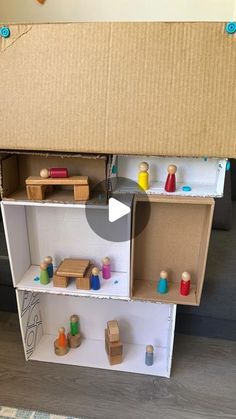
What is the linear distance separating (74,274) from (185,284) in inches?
14.8

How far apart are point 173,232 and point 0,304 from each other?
0.91m

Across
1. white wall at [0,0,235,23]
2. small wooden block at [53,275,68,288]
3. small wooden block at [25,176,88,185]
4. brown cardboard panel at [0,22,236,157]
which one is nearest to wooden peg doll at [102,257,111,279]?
small wooden block at [53,275,68,288]

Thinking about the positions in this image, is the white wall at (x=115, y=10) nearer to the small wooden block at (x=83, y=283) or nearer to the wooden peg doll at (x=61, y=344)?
the small wooden block at (x=83, y=283)

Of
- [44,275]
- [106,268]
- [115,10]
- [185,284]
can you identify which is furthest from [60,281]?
[115,10]

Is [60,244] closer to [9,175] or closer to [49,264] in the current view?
[49,264]

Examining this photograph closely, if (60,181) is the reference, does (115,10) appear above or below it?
above

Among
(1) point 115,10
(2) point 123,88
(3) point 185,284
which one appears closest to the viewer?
(2) point 123,88

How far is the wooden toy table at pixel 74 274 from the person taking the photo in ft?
3.78

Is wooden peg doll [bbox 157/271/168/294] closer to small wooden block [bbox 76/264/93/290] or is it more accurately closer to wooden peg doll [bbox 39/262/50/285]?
small wooden block [bbox 76/264/93/290]

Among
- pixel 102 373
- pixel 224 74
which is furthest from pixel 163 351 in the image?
pixel 224 74

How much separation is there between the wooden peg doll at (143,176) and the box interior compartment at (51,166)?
0.11 m

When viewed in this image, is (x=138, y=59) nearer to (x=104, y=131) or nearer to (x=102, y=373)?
(x=104, y=131)

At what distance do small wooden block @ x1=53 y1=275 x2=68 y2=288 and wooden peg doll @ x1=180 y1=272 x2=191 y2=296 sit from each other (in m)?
0.40

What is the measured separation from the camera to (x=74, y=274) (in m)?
1.15
